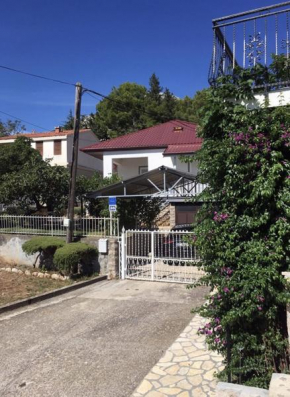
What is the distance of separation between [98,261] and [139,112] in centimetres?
3080

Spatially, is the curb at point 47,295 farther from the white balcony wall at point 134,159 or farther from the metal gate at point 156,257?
the white balcony wall at point 134,159

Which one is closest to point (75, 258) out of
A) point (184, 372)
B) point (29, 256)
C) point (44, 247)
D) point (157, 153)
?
point (44, 247)

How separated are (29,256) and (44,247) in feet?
5.78

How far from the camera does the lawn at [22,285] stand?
9289 mm

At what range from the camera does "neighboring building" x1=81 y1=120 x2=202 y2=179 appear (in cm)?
2150

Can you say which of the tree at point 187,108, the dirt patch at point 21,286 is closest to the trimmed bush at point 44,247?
the dirt patch at point 21,286

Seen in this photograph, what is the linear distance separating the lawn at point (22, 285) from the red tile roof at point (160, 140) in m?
12.1

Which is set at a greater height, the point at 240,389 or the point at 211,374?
the point at 240,389

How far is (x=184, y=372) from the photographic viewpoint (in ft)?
15.3

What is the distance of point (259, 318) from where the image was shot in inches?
140

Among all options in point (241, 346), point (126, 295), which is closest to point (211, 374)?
point (241, 346)

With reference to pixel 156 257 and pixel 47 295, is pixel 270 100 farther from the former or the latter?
pixel 156 257

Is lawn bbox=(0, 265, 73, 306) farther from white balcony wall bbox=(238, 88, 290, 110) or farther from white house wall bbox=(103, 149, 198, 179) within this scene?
white house wall bbox=(103, 149, 198, 179)

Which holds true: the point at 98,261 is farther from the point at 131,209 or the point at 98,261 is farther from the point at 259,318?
the point at 259,318
